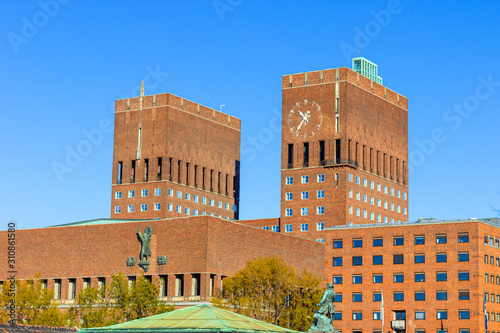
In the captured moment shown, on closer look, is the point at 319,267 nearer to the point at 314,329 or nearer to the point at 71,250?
the point at 71,250

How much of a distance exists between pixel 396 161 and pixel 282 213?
29.0 m

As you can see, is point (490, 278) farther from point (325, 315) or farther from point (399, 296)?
point (325, 315)

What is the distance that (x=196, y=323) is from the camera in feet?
228

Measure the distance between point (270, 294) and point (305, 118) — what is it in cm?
5170

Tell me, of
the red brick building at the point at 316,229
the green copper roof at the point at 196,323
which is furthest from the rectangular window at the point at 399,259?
the green copper roof at the point at 196,323

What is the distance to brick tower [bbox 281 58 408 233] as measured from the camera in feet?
550

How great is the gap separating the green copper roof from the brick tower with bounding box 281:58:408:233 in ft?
305

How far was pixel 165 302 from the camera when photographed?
12650 cm

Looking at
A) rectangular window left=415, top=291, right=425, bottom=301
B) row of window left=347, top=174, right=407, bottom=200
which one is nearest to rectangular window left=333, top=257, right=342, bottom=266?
rectangular window left=415, top=291, right=425, bottom=301

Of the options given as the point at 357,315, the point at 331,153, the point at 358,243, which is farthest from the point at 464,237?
the point at 331,153

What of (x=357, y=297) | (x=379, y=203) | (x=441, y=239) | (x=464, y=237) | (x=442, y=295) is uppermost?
(x=379, y=203)

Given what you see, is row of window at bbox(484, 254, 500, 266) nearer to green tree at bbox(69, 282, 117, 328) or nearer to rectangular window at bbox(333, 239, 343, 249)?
rectangular window at bbox(333, 239, 343, 249)

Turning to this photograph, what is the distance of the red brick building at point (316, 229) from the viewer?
445 ft

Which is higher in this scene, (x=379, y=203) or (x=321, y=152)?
(x=321, y=152)
